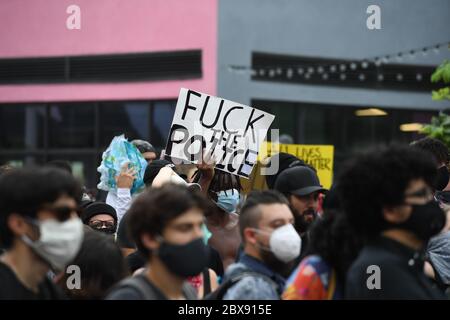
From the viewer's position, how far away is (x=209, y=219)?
600 cm

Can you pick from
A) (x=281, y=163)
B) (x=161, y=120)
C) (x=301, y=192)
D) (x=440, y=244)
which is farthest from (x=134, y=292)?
(x=161, y=120)

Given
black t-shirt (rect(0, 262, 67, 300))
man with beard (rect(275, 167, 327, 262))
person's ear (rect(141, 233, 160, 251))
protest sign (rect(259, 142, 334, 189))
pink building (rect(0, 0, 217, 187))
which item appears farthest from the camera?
pink building (rect(0, 0, 217, 187))

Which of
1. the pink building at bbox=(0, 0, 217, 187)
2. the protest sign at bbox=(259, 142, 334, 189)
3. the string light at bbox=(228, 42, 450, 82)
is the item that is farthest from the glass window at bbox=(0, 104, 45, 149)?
the protest sign at bbox=(259, 142, 334, 189)

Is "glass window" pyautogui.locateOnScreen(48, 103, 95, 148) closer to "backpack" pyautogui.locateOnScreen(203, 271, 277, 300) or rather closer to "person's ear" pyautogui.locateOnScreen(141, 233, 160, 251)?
"backpack" pyautogui.locateOnScreen(203, 271, 277, 300)

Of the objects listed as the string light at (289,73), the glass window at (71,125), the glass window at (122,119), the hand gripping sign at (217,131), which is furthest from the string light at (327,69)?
the hand gripping sign at (217,131)

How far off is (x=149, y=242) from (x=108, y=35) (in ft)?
49.0

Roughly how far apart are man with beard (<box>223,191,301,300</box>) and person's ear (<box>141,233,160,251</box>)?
468mm

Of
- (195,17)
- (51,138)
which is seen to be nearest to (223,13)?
(195,17)

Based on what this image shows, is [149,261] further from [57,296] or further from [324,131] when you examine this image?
[324,131]

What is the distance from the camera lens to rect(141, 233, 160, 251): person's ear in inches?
143

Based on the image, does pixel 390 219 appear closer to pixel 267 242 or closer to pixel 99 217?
pixel 267 242

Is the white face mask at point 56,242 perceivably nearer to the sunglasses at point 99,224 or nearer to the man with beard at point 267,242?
the man with beard at point 267,242

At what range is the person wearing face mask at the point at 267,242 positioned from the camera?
4.10 m

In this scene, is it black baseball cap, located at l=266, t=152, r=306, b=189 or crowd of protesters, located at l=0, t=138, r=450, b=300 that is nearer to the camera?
crowd of protesters, located at l=0, t=138, r=450, b=300
